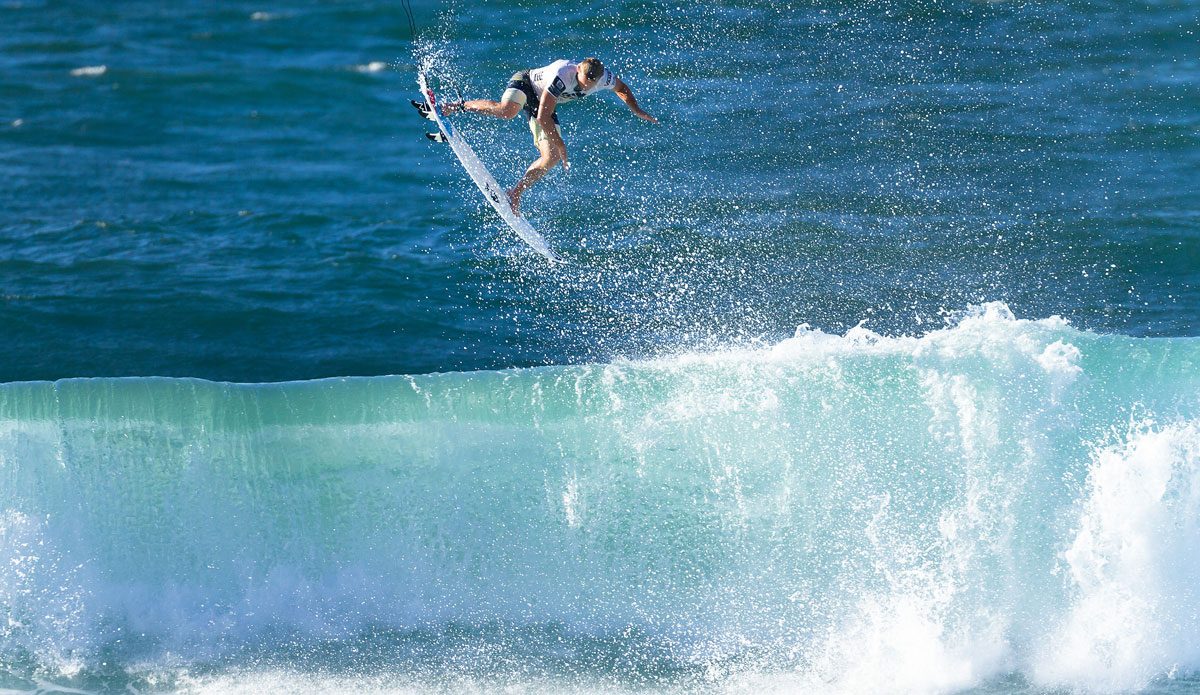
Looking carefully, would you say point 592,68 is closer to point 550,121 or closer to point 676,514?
point 550,121

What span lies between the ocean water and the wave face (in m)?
0.03

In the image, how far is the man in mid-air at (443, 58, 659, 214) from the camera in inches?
364

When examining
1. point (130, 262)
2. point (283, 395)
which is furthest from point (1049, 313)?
point (130, 262)

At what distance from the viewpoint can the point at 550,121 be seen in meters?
9.55

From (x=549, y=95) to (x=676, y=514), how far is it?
147 inches

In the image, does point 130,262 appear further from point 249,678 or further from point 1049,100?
point 1049,100

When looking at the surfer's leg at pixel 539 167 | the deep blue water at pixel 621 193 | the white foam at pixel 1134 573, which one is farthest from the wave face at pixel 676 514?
the deep blue water at pixel 621 193

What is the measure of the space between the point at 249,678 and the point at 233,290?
599cm

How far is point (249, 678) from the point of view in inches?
293

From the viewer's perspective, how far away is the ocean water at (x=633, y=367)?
740 centimetres

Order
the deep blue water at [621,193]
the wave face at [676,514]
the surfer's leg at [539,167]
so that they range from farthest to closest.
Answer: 1. the deep blue water at [621,193]
2. the surfer's leg at [539,167]
3. the wave face at [676,514]

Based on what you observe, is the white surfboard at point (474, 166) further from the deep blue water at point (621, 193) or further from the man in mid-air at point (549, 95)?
the deep blue water at point (621, 193)

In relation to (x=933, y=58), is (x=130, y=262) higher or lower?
lower

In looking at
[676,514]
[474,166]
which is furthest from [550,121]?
[676,514]
